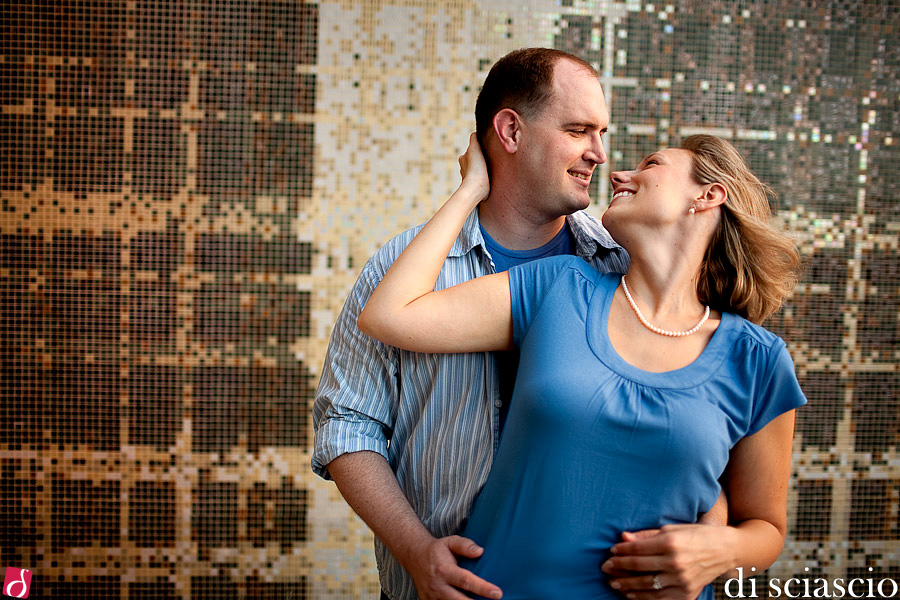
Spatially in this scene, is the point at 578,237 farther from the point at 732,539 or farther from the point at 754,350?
the point at 732,539

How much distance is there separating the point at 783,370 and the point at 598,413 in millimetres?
368

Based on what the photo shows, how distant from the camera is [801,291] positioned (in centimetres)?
347

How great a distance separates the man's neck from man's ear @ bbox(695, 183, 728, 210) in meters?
0.35

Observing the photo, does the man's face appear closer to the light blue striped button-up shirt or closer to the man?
A: the man

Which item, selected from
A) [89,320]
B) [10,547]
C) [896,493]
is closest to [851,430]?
[896,493]

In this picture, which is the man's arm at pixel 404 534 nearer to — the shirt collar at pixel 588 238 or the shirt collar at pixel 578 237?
the shirt collar at pixel 578 237

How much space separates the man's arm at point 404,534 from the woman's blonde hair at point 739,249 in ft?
2.29

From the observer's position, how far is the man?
1.46 meters

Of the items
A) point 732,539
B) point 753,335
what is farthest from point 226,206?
point 732,539

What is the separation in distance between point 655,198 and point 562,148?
29cm

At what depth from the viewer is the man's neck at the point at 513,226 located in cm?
166

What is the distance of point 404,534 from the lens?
141cm

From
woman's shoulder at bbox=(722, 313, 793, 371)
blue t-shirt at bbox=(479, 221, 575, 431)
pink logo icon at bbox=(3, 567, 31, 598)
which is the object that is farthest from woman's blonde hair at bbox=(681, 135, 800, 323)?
pink logo icon at bbox=(3, 567, 31, 598)

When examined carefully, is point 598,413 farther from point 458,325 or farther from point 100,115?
point 100,115
